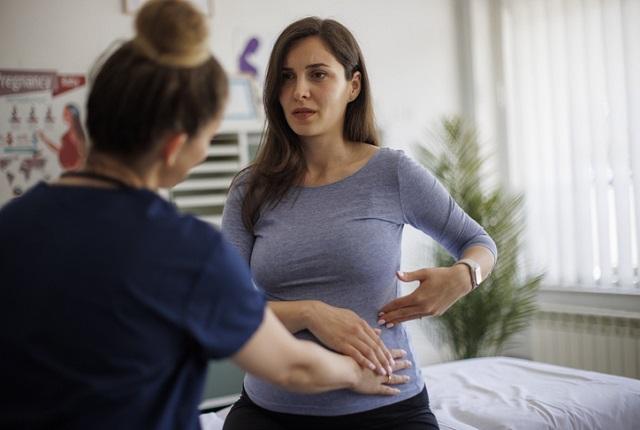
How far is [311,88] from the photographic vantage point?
155 cm

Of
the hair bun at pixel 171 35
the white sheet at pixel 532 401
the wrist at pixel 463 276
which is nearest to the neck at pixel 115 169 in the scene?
the hair bun at pixel 171 35

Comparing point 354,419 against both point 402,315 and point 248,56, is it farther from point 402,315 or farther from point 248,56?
point 248,56

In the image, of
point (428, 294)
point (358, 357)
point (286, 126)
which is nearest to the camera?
point (358, 357)

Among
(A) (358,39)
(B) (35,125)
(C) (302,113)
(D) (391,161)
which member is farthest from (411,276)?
(A) (358,39)

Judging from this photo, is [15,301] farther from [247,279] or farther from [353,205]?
[353,205]

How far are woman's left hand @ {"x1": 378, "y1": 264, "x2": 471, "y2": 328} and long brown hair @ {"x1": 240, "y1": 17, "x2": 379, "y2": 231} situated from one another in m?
0.36

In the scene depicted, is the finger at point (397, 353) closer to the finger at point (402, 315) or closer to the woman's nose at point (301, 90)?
the finger at point (402, 315)

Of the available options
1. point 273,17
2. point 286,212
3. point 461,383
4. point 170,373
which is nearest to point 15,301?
point 170,373

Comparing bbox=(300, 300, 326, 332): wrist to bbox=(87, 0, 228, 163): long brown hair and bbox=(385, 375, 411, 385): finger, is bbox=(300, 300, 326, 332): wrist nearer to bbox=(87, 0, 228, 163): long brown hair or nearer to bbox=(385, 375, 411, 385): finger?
bbox=(385, 375, 411, 385): finger

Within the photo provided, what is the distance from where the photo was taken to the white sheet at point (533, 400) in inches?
79.2

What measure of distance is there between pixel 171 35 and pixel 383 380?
2.63 ft

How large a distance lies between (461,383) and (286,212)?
4.04 ft

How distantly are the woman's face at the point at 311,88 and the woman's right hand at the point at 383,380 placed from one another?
0.54 m

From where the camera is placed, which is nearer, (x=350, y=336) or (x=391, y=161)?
(x=350, y=336)
